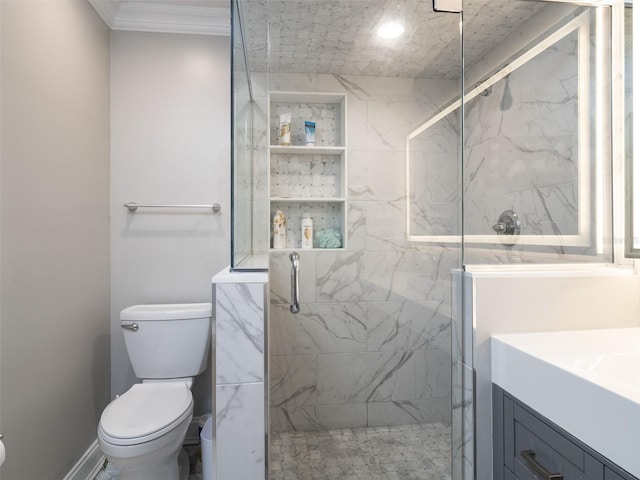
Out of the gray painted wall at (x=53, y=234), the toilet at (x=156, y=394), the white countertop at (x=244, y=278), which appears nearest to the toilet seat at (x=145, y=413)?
the toilet at (x=156, y=394)

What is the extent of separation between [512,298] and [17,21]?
2.00 metres

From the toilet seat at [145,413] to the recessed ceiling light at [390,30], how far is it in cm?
171

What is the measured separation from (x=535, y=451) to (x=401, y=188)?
0.88 meters

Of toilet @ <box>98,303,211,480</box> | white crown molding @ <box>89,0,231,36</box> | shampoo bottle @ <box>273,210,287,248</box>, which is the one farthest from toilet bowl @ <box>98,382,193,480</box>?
white crown molding @ <box>89,0,231,36</box>

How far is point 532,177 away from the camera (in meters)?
1.28

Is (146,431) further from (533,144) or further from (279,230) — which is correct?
(533,144)

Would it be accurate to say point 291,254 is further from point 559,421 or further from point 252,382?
point 559,421

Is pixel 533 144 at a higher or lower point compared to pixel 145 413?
higher

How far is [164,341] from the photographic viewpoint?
188cm

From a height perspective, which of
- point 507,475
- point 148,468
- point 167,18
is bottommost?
point 148,468

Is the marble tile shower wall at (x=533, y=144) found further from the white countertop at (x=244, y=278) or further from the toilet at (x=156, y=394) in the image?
the toilet at (x=156, y=394)

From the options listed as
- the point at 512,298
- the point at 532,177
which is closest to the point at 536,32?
the point at 532,177

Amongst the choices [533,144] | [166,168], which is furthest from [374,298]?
[166,168]

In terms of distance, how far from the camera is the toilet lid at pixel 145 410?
55.7 inches
